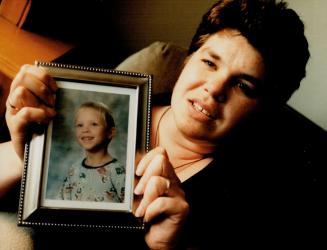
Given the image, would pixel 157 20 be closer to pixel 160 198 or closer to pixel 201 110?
pixel 201 110

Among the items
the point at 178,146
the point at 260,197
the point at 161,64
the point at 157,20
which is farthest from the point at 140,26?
the point at 260,197

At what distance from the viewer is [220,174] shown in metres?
0.82

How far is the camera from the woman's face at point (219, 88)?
775 millimetres

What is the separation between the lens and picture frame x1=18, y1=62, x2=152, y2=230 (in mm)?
579

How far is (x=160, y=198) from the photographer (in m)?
0.58

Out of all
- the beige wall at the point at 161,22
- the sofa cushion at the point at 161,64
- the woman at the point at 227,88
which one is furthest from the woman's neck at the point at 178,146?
the beige wall at the point at 161,22

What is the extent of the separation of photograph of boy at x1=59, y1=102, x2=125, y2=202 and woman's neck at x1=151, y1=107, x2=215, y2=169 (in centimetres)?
32

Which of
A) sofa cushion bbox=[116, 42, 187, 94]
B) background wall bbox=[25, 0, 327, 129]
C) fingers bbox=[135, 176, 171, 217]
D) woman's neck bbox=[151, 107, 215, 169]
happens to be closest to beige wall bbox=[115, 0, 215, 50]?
background wall bbox=[25, 0, 327, 129]

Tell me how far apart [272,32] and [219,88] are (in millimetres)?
168

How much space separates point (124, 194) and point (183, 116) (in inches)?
10.5

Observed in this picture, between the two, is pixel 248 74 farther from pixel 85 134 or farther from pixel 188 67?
pixel 85 134

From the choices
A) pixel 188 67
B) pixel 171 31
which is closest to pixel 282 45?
pixel 188 67

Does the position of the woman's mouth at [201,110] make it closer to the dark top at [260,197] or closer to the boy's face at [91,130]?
the dark top at [260,197]

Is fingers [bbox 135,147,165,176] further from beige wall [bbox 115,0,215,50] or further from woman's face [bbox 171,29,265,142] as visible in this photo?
beige wall [bbox 115,0,215,50]
